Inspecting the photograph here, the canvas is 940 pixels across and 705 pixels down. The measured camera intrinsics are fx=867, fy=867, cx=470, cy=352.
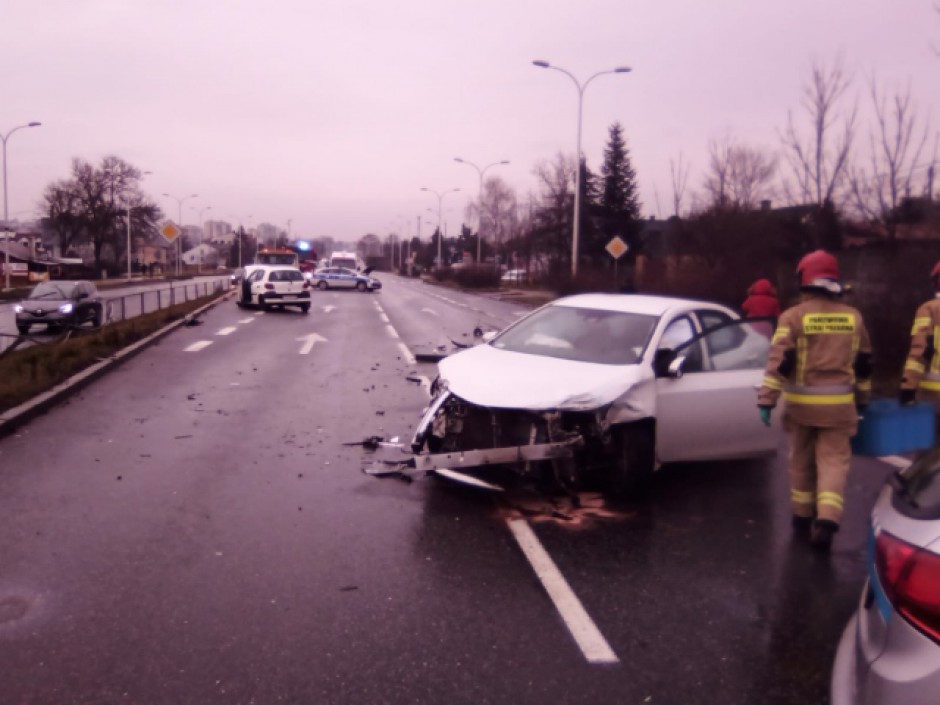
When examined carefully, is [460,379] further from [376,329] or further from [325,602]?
[376,329]

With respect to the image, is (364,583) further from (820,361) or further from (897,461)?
(897,461)

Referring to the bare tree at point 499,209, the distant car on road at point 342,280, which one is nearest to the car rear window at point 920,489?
the distant car on road at point 342,280

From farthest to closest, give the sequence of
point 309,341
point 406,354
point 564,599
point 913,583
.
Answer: point 309,341, point 406,354, point 564,599, point 913,583

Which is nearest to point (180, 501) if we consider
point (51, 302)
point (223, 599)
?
point (223, 599)

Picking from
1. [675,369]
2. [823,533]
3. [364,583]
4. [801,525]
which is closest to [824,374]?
[823,533]

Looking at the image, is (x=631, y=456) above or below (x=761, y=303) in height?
below

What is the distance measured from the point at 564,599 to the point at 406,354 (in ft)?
43.1

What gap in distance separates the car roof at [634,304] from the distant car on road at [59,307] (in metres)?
17.7

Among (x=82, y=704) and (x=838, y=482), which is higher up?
(x=838, y=482)

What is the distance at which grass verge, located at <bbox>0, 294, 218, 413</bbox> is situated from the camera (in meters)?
10.9

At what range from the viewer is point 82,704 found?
3.53 meters

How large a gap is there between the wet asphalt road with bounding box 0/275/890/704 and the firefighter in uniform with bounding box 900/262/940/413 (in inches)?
38.6

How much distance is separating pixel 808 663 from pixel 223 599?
2964 mm

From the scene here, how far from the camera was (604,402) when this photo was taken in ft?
20.5
